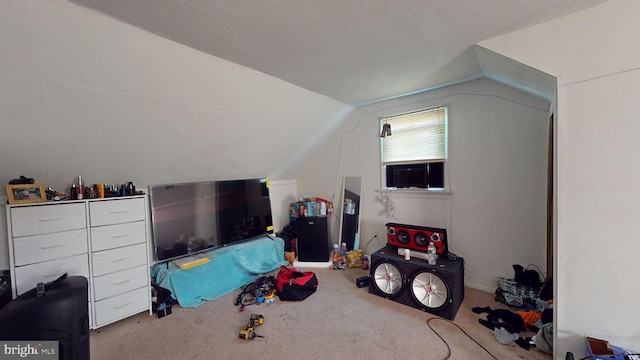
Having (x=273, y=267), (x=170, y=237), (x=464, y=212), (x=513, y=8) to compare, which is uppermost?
(x=513, y=8)

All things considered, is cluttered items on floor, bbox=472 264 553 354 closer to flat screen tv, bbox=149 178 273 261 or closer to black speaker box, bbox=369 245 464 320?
black speaker box, bbox=369 245 464 320

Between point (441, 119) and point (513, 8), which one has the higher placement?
point (513, 8)

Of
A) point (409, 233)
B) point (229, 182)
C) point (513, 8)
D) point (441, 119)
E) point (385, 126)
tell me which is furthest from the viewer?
point (229, 182)

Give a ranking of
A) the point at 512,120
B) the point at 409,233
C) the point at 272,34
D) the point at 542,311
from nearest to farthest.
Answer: the point at 272,34 → the point at 542,311 → the point at 512,120 → the point at 409,233

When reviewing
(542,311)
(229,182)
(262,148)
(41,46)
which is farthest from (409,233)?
(41,46)

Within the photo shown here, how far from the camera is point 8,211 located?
1736mm

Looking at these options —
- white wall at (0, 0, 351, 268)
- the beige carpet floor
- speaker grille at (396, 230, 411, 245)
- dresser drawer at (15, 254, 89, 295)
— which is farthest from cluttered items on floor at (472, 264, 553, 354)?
dresser drawer at (15, 254, 89, 295)

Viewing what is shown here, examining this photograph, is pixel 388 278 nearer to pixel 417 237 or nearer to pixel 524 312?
pixel 417 237

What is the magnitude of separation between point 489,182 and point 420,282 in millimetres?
1345

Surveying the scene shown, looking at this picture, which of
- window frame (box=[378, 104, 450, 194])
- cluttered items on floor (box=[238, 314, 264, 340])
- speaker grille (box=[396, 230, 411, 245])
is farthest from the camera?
window frame (box=[378, 104, 450, 194])

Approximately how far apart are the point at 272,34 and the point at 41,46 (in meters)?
1.39

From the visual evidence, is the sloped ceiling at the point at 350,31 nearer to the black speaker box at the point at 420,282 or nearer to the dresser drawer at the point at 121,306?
the black speaker box at the point at 420,282

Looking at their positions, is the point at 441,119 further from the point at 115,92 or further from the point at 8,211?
the point at 8,211

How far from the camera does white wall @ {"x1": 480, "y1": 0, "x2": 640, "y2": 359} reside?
1.40 m
